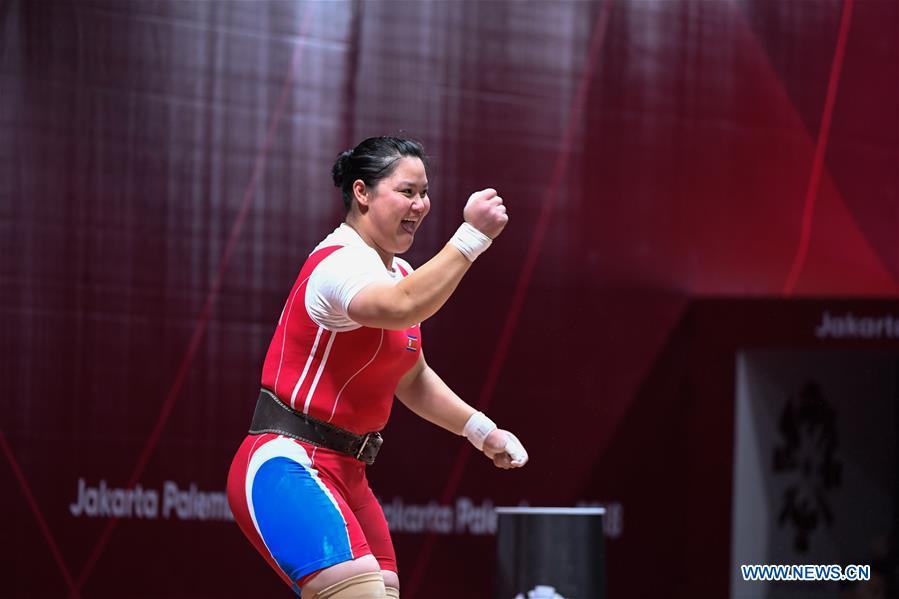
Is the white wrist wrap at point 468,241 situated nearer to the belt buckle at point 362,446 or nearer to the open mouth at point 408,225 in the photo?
the open mouth at point 408,225

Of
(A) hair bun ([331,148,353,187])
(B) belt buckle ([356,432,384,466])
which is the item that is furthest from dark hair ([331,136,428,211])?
(B) belt buckle ([356,432,384,466])

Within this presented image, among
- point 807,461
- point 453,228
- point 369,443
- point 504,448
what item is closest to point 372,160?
point 369,443

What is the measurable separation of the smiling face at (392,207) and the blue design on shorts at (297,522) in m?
0.61

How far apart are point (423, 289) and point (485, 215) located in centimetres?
23

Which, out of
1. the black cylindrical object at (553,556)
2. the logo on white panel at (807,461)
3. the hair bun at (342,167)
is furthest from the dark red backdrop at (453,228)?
the hair bun at (342,167)

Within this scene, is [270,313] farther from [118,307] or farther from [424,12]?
[424,12]

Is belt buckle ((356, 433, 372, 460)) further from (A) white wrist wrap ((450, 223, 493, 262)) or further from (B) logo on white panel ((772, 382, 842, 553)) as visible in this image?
(B) logo on white panel ((772, 382, 842, 553))

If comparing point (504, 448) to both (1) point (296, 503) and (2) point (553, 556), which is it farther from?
(2) point (553, 556)

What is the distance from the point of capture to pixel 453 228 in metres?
5.55

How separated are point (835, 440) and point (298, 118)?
2980 mm

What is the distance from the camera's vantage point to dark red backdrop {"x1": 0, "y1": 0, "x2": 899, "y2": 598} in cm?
489

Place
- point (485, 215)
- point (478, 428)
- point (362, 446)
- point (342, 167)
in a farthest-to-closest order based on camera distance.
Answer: point (478, 428), point (342, 167), point (362, 446), point (485, 215)

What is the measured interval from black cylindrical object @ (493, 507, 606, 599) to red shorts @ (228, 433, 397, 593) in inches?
73.8

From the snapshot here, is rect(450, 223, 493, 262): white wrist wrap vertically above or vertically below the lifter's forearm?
above
